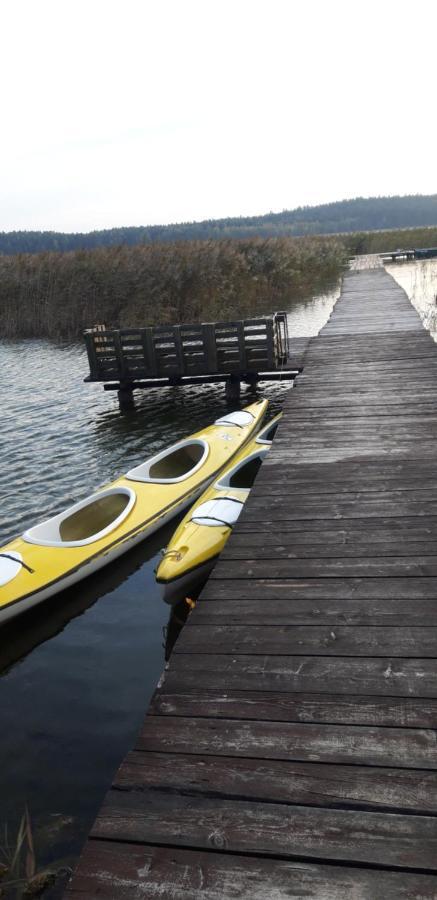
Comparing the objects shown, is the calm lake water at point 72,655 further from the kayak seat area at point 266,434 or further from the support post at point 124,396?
the kayak seat area at point 266,434

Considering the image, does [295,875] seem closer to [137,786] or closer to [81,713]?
[137,786]

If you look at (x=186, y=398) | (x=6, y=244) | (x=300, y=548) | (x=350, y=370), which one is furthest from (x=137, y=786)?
(x=6, y=244)

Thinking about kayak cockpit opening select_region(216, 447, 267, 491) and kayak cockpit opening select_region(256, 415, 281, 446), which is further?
kayak cockpit opening select_region(256, 415, 281, 446)

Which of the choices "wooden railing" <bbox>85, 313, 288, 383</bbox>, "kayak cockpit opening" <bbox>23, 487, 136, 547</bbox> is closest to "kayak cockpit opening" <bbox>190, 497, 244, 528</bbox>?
"kayak cockpit opening" <bbox>23, 487, 136, 547</bbox>

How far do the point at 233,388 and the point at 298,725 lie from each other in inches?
457

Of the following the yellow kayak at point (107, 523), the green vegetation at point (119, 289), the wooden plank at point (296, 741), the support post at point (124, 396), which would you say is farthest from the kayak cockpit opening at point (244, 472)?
the green vegetation at point (119, 289)

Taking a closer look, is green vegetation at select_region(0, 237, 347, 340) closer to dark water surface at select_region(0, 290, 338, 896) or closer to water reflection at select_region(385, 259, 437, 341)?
water reflection at select_region(385, 259, 437, 341)

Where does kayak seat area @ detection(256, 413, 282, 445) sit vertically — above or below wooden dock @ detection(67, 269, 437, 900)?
below

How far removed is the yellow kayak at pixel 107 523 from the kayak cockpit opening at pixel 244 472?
36 cm

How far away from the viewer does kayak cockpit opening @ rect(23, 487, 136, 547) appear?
6.69 meters

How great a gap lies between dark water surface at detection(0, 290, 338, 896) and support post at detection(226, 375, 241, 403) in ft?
5.67

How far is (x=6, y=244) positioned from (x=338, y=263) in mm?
89749

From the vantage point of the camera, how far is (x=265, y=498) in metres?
5.36

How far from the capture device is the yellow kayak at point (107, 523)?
6.07 metres
